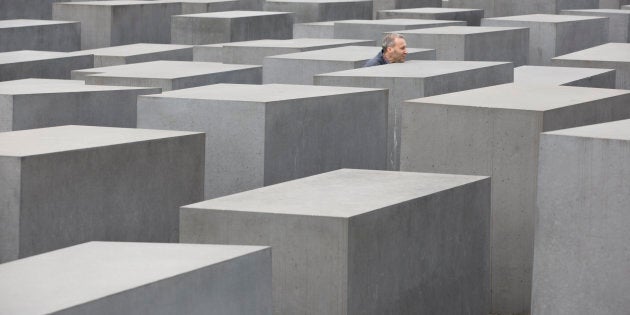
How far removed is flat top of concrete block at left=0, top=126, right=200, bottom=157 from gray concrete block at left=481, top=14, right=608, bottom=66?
10099 millimetres

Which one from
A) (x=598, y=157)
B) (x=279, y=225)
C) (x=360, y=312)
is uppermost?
(x=598, y=157)

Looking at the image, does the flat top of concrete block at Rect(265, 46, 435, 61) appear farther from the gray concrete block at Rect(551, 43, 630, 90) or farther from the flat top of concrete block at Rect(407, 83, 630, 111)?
the flat top of concrete block at Rect(407, 83, 630, 111)

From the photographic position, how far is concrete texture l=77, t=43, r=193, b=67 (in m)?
15.2

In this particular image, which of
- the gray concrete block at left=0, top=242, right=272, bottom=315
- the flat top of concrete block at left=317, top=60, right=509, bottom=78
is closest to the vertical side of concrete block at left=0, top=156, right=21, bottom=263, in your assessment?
the gray concrete block at left=0, top=242, right=272, bottom=315

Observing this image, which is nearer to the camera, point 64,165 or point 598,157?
point 598,157

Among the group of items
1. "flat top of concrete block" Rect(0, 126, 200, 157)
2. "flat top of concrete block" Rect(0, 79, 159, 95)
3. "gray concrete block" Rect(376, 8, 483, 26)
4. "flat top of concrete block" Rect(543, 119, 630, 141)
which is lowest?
"flat top of concrete block" Rect(0, 126, 200, 157)

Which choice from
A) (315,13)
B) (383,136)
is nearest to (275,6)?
(315,13)

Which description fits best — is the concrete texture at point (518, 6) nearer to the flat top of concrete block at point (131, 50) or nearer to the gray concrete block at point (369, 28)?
the gray concrete block at point (369, 28)

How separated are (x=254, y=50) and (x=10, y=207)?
7644 mm

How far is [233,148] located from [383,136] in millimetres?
1800

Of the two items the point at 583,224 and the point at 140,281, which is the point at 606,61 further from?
the point at 140,281

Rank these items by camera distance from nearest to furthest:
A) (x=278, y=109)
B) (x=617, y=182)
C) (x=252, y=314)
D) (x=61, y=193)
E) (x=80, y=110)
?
(x=252, y=314) → (x=617, y=182) → (x=61, y=193) → (x=278, y=109) → (x=80, y=110)

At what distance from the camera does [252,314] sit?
5.90 m

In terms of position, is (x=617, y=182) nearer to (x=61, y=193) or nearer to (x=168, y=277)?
(x=168, y=277)
